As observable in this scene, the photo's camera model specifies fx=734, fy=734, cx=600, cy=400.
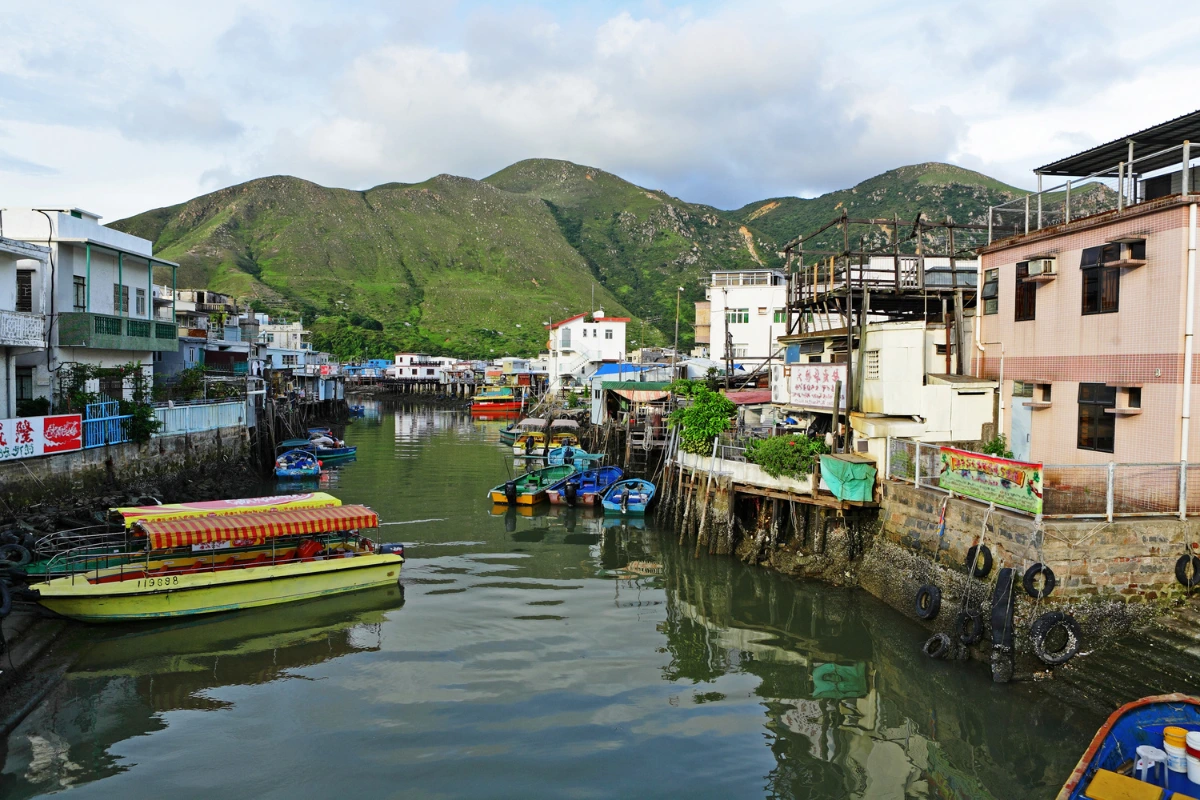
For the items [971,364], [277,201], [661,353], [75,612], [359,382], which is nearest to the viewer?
[75,612]

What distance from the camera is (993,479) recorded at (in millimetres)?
14945

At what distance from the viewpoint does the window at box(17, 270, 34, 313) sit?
27234 mm

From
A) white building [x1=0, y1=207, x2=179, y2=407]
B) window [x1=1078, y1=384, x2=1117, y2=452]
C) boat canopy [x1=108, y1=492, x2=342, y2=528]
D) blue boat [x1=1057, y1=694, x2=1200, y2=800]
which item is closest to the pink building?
window [x1=1078, y1=384, x2=1117, y2=452]

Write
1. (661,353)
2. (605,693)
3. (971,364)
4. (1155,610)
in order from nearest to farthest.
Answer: (1155,610) → (605,693) → (971,364) → (661,353)

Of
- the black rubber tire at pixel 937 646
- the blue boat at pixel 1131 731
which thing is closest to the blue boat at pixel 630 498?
the black rubber tire at pixel 937 646

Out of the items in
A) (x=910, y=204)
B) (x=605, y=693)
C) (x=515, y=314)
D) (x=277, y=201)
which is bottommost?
(x=605, y=693)

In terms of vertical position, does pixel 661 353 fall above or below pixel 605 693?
above

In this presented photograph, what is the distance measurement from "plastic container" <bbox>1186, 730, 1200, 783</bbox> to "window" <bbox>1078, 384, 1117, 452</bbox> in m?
9.39

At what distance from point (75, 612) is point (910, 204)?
5674 inches

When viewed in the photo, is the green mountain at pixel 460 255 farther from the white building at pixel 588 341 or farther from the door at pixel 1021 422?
the door at pixel 1021 422

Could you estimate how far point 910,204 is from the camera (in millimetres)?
136000

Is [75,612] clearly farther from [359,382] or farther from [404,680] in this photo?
→ [359,382]

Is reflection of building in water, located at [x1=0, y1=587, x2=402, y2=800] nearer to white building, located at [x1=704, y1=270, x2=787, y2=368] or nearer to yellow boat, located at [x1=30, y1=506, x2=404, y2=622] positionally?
yellow boat, located at [x1=30, y1=506, x2=404, y2=622]

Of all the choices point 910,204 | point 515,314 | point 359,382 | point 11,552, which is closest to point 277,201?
→ point 515,314
